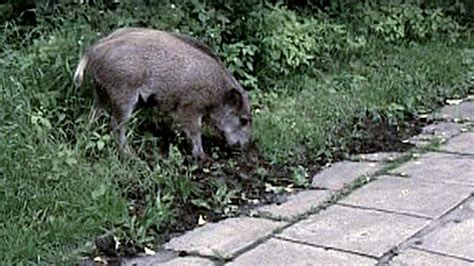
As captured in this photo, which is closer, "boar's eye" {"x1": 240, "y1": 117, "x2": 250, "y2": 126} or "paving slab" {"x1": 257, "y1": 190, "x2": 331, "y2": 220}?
"paving slab" {"x1": 257, "y1": 190, "x2": 331, "y2": 220}

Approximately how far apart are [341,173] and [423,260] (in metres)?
1.42

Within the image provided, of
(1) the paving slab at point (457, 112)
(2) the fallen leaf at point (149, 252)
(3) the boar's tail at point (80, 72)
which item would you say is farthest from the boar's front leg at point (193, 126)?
(1) the paving slab at point (457, 112)

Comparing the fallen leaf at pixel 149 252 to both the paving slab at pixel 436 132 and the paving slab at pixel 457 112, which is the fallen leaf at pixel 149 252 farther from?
the paving slab at pixel 457 112

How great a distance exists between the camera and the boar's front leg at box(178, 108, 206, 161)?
5.20 m

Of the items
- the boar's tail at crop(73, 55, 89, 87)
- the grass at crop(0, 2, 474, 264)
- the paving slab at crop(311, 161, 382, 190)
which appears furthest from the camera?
the boar's tail at crop(73, 55, 89, 87)

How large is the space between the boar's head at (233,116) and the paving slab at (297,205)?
32.0 inches

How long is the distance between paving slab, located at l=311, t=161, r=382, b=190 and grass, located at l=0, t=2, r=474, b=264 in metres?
0.21

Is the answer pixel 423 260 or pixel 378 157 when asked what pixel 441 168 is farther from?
pixel 423 260

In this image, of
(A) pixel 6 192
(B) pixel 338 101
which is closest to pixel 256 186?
(A) pixel 6 192

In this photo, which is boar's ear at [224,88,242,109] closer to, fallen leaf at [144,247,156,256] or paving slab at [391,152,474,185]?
paving slab at [391,152,474,185]

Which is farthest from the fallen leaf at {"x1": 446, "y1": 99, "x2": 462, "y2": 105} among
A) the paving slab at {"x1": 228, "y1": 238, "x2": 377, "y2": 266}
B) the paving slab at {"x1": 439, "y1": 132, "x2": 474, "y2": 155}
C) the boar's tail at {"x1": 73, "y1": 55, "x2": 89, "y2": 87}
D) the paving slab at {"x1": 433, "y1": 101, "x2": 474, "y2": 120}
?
the paving slab at {"x1": 228, "y1": 238, "x2": 377, "y2": 266}

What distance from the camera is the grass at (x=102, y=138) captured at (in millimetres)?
3953


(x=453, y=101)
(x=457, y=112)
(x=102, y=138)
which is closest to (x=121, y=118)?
(x=102, y=138)

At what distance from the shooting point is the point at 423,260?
12.1 ft
